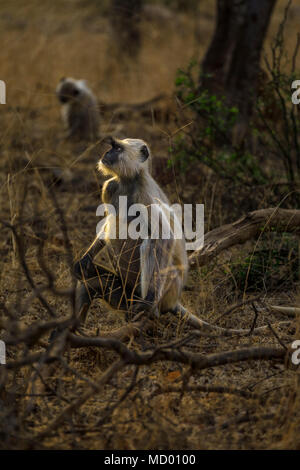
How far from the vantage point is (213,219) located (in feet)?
15.6

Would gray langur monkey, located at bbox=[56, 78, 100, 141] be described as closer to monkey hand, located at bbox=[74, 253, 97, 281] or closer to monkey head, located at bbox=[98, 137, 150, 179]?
monkey head, located at bbox=[98, 137, 150, 179]

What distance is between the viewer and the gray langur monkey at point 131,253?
3241 millimetres

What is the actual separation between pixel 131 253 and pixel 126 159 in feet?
1.66

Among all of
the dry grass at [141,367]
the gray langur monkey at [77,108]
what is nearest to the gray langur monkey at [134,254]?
the dry grass at [141,367]

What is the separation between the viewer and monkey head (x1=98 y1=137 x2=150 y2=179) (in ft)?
11.3

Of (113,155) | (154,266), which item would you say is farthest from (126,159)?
(154,266)

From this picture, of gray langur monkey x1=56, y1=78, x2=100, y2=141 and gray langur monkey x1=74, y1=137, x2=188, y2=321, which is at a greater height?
gray langur monkey x1=56, y1=78, x2=100, y2=141

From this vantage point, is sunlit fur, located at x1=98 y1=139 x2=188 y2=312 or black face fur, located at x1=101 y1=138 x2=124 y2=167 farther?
black face fur, located at x1=101 y1=138 x2=124 y2=167

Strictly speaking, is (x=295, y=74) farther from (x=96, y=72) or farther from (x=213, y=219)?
(x=96, y=72)

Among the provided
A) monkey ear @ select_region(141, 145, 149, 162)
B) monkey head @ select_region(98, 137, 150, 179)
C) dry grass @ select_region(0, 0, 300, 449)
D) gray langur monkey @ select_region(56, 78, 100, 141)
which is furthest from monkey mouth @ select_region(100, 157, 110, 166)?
gray langur monkey @ select_region(56, 78, 100, 141)

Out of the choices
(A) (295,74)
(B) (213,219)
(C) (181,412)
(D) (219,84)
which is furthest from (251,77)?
(C) (181,412)

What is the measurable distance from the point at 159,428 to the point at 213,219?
2505mm

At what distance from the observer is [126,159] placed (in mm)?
3451

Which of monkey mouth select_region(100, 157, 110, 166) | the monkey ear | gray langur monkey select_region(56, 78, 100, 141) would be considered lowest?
monkey mouth select_region(100, 157, 110, 166)
